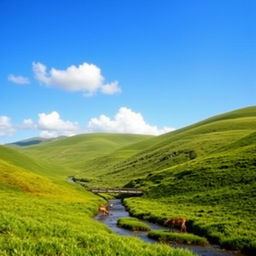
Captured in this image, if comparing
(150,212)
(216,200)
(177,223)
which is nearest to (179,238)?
(177,223)

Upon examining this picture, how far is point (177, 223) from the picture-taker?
151ft

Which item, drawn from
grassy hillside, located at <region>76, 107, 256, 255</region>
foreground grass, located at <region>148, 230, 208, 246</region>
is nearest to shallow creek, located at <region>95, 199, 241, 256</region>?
foreground grass, located at <region>148, 230, 208, 246</region>

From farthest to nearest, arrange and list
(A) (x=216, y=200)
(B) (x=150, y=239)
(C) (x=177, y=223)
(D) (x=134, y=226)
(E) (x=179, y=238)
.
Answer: (A) (x=216, y=200) → (C) (x=177, y=223) → (D) (x=134, y=226) → (B) (x=150, y=239) → (E) (x=179, y=238)

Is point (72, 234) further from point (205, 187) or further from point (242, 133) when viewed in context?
point (242, 133)

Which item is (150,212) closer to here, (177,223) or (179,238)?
(177,223)

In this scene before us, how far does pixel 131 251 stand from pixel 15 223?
7793 mm

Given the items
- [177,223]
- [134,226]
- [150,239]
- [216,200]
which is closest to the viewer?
[150,239]

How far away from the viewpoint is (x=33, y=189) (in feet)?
232

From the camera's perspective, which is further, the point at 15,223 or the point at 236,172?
the point at 236,172

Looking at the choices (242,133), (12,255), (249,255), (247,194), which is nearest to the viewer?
(12,255)

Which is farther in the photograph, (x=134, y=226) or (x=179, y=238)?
(x=134, y=226)

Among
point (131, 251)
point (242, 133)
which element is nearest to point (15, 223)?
point (131, 251)

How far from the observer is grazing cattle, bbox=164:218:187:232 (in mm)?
44469

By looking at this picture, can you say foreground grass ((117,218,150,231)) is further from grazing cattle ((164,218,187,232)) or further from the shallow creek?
grazing cattle ((164,218,187,232))
